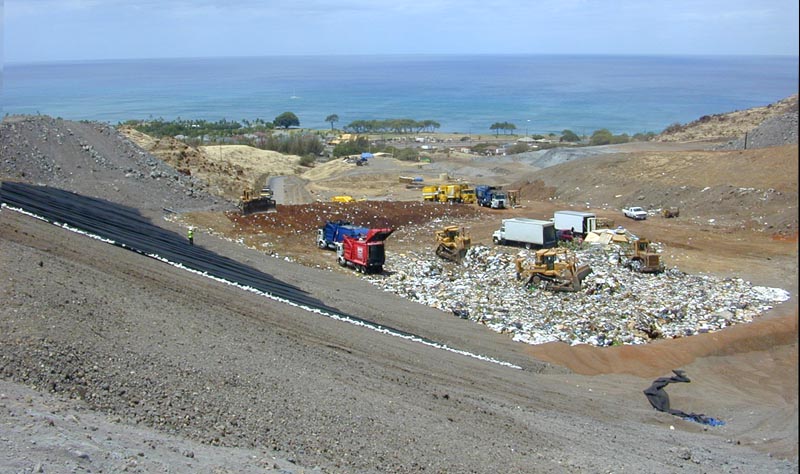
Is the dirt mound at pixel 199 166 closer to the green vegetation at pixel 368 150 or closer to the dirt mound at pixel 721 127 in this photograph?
the green vegetation at pixel 368 150

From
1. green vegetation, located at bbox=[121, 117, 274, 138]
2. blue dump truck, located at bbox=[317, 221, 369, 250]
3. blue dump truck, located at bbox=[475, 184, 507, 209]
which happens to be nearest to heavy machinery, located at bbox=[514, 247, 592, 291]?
blue dump truck, located at bbox=[317, 221, 369, 250]

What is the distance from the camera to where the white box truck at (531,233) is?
2747cm

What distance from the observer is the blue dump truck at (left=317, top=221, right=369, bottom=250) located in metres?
26.5

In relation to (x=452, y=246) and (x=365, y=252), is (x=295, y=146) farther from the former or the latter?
(x=365, y=252)

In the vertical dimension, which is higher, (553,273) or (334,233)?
(334,233)

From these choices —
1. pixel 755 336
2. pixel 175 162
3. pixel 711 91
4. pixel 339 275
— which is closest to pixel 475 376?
pixel 755 336

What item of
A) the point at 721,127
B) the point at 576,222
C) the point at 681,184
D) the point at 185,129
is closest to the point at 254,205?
the point at 576,222

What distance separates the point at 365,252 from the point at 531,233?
6.73 m

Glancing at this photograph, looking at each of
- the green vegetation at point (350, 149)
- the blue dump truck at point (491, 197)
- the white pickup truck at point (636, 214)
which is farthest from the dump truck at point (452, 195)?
the green vegetation at point (350, 149)

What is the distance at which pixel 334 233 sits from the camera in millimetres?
27500

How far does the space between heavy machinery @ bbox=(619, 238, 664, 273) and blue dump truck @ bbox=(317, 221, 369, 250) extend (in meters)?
8.83

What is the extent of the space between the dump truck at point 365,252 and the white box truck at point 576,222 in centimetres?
801

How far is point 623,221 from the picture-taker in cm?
3444

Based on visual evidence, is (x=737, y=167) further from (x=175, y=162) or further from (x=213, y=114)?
(x=213, y=114)
